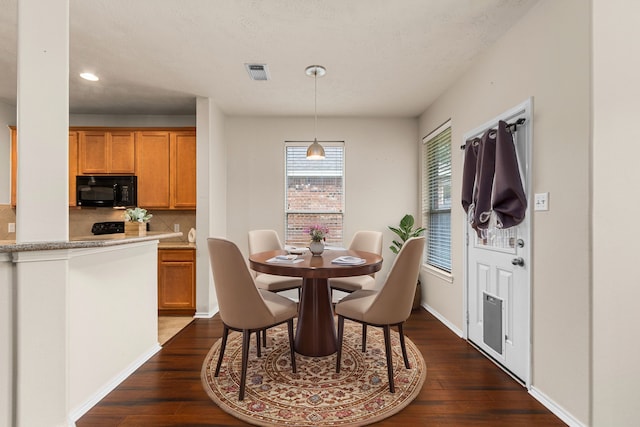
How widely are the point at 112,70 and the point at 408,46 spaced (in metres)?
2.88

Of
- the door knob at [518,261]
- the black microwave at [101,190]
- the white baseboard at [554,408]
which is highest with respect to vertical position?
the black microwave at [101,190]

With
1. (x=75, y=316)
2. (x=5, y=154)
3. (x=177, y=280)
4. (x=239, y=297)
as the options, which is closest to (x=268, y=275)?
(x=239, y=297)

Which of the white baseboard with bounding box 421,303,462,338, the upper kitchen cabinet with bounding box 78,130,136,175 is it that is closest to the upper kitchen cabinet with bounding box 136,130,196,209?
the upper kitchen cabinet with bounding box 78,130,136,175

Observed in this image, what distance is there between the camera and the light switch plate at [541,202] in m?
1.95

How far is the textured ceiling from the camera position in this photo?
2.15 m

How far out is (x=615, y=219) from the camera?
5.38 feet

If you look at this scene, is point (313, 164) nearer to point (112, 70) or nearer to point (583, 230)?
point (112, 70)

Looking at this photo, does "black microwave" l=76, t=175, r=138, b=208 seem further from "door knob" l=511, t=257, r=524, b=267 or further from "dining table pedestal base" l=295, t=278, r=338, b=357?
"door knob" l=511, t=257, r=524, b=267

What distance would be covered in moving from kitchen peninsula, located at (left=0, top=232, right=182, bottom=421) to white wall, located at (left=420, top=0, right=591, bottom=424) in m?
2.71

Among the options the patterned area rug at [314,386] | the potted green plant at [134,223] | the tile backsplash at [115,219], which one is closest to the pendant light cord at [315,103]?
the potted green plant at [134,223]

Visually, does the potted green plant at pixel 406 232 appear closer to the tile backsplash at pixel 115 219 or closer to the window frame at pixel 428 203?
the window frame at pixel 428 203

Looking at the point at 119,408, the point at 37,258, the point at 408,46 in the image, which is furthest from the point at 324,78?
the point at 119,408

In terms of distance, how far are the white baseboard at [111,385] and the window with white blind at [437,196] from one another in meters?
3.16

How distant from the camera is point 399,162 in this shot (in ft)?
14.7
